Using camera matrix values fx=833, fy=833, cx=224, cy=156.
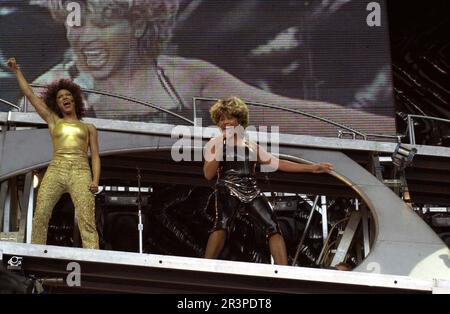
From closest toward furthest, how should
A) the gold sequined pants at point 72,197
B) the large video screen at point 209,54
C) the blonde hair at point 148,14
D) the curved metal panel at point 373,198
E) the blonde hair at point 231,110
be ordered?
the blonde hair at point 231,110 < the gold sequined pants at point 72,197 < the curved metal panel at point 373,198 < the large video screen at point 209,54 < the blonde hair at point 148,14

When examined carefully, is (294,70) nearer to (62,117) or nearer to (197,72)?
(197,72)

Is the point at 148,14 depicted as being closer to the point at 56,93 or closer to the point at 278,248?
the point at 56,93

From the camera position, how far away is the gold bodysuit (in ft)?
25.1

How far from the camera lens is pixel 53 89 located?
823cm

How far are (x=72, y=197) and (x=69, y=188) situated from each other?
0.09 m

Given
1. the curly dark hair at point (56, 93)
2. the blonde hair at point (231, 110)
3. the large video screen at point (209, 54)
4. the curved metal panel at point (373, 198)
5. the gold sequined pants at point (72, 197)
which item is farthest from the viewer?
the large video screen at point (209, 54)

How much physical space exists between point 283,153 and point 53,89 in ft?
8.38

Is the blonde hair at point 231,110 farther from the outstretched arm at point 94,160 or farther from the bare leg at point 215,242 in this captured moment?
the outstretched arm at point 94,160

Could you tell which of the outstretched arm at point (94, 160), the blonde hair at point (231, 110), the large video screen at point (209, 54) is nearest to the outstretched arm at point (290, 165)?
the blonde hair at point (231, 110)

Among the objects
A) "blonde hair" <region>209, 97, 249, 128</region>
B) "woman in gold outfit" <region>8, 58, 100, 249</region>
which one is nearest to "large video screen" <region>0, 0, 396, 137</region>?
"woman in gold outfit" <region>8, 58, 100, 249</region>

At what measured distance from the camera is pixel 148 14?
12.6 meters

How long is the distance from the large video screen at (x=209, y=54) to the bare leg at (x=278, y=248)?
463 centimetres

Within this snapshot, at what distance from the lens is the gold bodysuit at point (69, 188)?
766 centimetres
